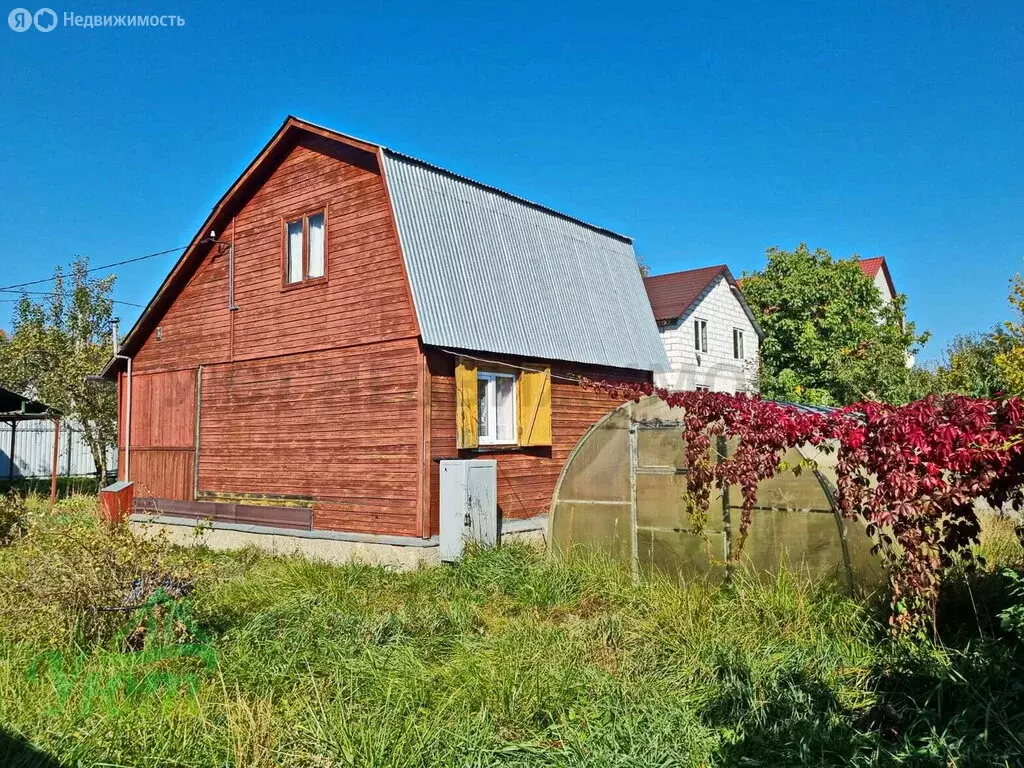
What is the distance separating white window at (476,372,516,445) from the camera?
43.1 feet

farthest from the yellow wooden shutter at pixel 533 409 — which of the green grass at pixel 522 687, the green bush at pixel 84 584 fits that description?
the green bush at pixel 84 584

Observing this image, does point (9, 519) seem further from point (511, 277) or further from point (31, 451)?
point (31, 451)

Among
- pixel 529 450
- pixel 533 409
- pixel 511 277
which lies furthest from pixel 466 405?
pixel 511 277

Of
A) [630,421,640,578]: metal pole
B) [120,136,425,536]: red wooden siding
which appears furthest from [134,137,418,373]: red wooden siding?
[630,421,640,578]: metal pole

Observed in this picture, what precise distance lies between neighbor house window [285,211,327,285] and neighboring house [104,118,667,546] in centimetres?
4

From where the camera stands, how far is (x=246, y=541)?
14.2 metres

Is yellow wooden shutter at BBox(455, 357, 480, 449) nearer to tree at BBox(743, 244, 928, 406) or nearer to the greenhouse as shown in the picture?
the greenhouse

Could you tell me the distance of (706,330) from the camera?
2570 cm

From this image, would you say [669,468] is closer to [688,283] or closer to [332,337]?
[332,337]

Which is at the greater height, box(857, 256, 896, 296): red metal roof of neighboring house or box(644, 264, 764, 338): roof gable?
box(857, 256, 896, 296): red metal roof of neighboring house

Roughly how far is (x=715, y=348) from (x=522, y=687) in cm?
2165

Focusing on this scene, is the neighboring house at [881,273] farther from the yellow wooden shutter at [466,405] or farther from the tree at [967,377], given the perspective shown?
the yellow wooden shutter at [466,405]

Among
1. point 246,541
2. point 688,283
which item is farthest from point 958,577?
point 688,283

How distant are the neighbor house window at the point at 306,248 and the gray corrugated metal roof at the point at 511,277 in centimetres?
217
